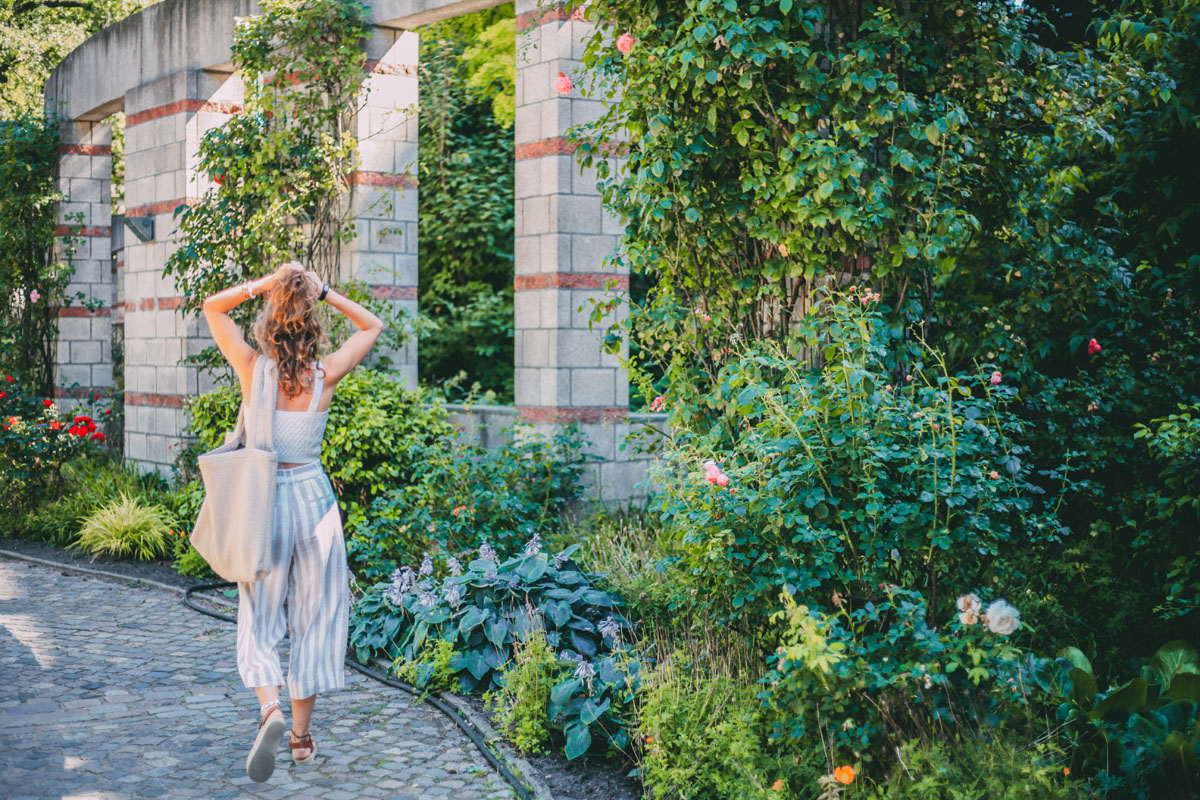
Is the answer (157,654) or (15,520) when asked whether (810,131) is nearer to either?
(157,654)

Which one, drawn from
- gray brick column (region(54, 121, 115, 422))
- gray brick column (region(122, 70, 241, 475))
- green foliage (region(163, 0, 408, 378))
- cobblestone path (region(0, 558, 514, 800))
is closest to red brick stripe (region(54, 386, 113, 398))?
gray brick column (region(54, 121, 115, 422))

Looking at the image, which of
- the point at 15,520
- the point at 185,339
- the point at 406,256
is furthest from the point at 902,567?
the point at 15,520

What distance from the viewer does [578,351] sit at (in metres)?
8.37

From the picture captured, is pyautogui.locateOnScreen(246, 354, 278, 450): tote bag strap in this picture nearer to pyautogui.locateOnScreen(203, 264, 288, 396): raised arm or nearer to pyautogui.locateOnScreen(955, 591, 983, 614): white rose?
pyautogui.locateOnScreen(203, 264, 288, 396): raised arm

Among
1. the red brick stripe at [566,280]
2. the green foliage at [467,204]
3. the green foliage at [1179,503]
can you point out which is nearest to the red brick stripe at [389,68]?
the red brick stripe at [566,280]

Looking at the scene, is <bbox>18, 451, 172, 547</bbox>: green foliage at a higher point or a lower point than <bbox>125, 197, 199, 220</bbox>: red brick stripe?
lower

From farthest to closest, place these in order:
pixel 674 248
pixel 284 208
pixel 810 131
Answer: pixel 284 208
pixel 674 248
pixel 810 131

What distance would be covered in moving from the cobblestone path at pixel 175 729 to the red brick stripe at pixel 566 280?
3.28 m

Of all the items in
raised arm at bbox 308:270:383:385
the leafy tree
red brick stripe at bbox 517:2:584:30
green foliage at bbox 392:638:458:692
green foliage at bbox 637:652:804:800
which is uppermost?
the leafy tree

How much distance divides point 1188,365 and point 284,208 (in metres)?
6.92

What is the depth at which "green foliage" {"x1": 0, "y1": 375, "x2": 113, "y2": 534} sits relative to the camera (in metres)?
11.1

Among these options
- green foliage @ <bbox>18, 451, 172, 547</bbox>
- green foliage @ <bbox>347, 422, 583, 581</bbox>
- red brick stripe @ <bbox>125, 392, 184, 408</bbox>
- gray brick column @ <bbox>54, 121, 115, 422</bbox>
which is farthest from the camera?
gray brick column @ <bbox>54, 121, 115, 422</bbox>

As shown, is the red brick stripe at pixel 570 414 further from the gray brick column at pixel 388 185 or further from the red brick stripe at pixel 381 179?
the red brick stripe at pixel 381 179

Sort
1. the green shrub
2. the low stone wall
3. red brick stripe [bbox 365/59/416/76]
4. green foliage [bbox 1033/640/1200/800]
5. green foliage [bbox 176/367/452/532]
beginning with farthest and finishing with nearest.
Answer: red brick stripe [bbox 365/59/416/76] < the low stone wall < green foliage [bbox 176/367/452/532] < the green shrub < green foliage [bbox 1033/640/1200/800]
